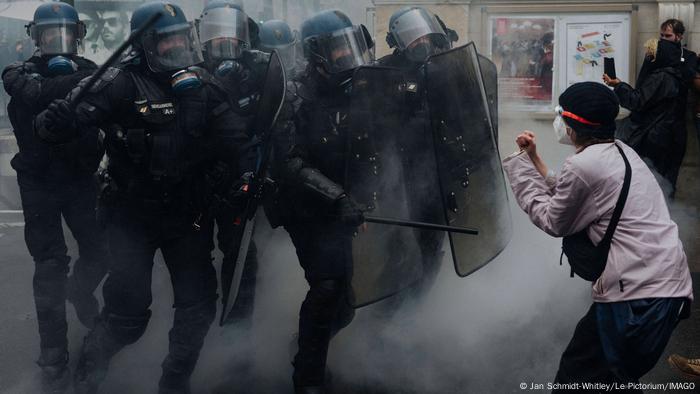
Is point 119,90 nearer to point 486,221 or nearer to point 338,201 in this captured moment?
point 338,201

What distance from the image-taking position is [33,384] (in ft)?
13.0

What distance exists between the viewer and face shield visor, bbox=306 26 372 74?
3863mm

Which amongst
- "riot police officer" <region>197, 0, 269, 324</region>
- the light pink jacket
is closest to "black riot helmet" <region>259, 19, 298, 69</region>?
"riot police officer" <region>197, 0, 269, 324</region>

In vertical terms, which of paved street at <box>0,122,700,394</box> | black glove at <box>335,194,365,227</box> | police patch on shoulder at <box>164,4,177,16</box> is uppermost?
police patch on shoulder at <box>164,4,177,16</box>

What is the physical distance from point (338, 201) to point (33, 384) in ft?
5.76

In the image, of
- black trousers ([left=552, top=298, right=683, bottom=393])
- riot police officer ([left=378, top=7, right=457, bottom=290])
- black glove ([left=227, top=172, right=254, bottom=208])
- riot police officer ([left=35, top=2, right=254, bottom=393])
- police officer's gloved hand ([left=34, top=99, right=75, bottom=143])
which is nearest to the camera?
black trousers ([left=552, top=298, right=683, bottom=393])

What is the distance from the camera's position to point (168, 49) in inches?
140

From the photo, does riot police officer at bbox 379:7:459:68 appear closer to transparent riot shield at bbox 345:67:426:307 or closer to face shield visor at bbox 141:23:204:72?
transparent riot shield at bbox 345:67:426:307

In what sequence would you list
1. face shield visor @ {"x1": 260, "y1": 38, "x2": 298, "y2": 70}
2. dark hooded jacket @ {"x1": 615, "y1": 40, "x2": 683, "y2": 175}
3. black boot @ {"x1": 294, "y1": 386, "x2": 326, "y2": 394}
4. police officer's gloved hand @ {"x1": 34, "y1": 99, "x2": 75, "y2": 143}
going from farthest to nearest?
1. dark hooded jacket @ {"x1": 615, "y1": 40, "x2": 683, "y2": 175}
2. face shield visor @ {"x1": 260, "y1": 38, "x2": 298, "y2": 70}
3. black boot @ {"x1": 294, "y1": 386, "x2": 326, "y2": 394}
4. police officer's gloved hand @ {"x1": 34, "y1": 99, "x2": 75, "y2": 143}

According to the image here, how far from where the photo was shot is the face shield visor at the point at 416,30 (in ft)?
14.2

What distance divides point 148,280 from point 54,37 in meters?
1.37

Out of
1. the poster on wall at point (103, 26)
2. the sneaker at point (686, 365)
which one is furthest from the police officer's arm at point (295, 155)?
the poster on wall at point (103, 26)

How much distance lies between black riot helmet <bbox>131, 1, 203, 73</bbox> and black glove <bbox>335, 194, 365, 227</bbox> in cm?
90

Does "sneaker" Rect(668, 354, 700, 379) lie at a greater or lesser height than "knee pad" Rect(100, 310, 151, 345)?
lesser
